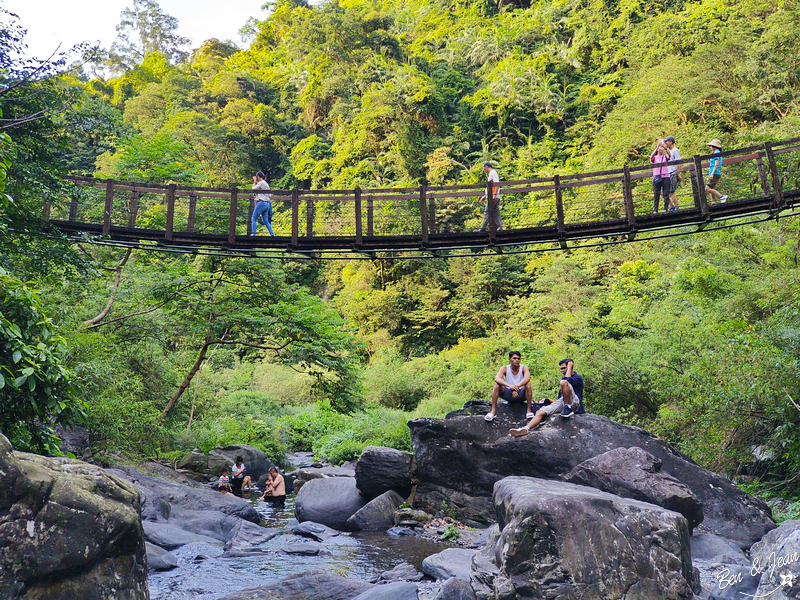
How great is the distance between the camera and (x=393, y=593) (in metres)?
4.98

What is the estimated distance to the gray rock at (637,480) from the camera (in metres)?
6.46

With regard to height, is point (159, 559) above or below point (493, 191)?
below

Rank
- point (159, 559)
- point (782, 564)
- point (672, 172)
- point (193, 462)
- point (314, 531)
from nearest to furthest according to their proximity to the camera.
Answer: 1. point (782, 564)
2. point (159, 559)
3. point (672, 172)
4. point (314, 531)
5. point (193, 462)

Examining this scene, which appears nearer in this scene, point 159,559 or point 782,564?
point 782,564

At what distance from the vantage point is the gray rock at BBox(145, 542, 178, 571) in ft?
21.0

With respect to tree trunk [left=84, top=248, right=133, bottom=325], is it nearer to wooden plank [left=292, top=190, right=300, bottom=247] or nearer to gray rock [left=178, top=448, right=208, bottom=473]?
gray rock [left=178, top=448, right=208, bottom=473]

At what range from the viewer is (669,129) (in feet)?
62.8

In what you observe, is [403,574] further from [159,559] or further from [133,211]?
[133,211]

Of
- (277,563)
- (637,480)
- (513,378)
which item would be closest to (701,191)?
(513,378)

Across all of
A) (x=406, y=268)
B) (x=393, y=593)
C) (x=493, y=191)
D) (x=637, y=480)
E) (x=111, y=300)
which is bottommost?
(x=393, y=593)

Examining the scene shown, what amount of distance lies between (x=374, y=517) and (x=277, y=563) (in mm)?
2127

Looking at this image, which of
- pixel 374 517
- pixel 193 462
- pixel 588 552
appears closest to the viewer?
pixel 588 552

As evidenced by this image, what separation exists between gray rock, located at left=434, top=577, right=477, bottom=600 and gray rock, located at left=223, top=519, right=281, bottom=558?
3191 millimetres

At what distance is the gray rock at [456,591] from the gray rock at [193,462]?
8897 millimetres
